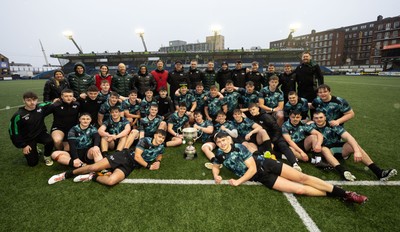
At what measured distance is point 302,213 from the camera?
298 centimetres

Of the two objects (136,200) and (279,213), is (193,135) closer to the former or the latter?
(136,200)

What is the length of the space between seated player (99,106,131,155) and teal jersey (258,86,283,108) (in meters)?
4.15

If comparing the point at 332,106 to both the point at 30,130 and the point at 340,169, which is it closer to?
the point at 340,169

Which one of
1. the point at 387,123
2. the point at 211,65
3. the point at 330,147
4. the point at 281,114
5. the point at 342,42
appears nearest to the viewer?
the point at 330,147

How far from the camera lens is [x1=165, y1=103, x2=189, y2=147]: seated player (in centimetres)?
586

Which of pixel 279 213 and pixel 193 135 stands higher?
pixel 193 135

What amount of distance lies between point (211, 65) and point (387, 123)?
6.93m

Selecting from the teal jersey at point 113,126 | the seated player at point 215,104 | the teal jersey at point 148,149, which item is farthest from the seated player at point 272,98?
the teal jersey at point 113,126

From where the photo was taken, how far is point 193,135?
4.98m

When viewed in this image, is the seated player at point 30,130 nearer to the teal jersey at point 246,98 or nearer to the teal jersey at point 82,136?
the teal jersey at point 82,136

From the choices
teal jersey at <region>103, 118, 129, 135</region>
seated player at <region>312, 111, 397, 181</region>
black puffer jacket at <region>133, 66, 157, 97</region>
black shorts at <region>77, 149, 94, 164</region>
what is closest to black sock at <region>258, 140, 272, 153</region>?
seated player at <region>312, 111, 397, 181</region>

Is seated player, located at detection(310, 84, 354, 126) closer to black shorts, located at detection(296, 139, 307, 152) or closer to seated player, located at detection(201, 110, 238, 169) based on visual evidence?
black shorts, located at detection(296, 139, 307, 152)

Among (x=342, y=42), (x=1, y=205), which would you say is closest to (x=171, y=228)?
(x=1, y=205)

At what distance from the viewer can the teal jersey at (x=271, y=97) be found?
627 cm
